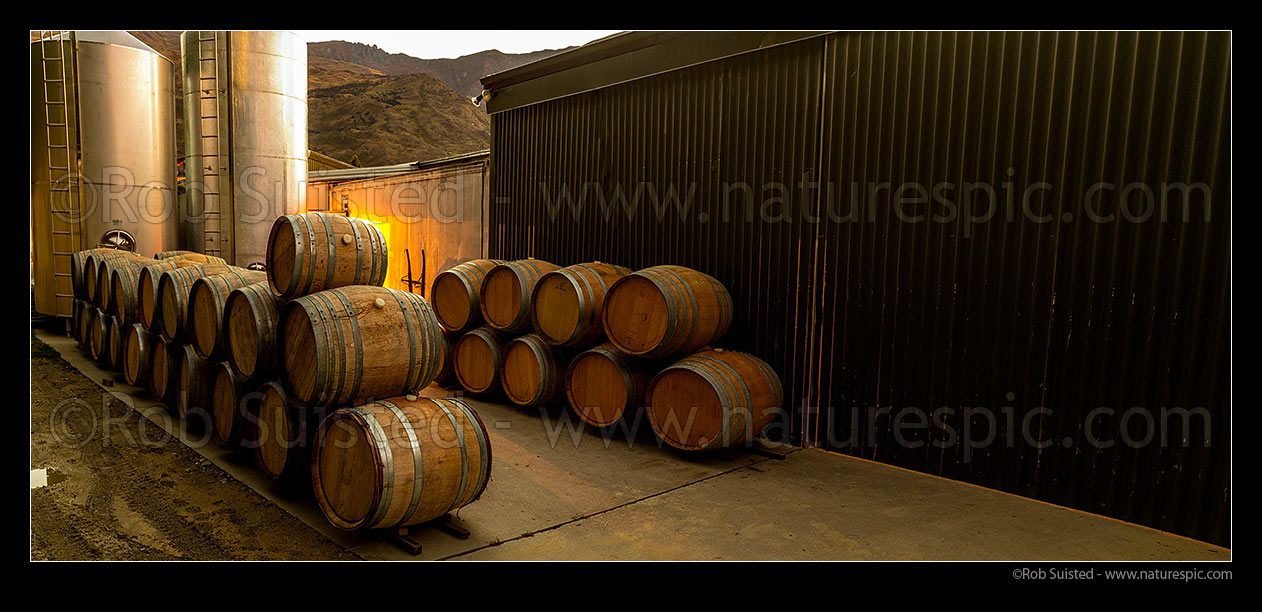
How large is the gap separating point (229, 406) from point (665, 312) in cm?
342

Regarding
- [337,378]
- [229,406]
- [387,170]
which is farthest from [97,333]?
[337,378]

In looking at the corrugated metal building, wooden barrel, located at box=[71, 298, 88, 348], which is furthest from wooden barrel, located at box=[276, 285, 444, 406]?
wooden barrel, located at box=[71, 298, 88, 348]

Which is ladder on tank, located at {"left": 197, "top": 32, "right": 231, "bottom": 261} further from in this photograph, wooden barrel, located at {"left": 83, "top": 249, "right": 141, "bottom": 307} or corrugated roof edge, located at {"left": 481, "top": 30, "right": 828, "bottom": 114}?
corrugated roof edge, located at {"left": 481, "top": 30, "right": 828, "bottom": 114}

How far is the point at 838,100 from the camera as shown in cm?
537

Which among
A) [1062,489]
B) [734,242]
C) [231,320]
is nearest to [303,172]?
[231,320]

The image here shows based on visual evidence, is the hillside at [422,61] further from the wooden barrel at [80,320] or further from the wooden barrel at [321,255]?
the wooden barrel at [321,255]

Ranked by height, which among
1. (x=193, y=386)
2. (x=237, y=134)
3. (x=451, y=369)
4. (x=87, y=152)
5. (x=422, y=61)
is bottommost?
(x=451, y=369)

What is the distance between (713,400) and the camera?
500 centimetres

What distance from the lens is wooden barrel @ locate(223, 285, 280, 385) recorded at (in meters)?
4.27

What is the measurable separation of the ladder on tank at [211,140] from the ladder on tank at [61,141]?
1.73 meters

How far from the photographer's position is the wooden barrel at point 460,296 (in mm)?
7129

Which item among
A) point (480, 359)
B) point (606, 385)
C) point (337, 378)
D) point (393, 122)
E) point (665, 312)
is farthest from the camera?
point (393, 122)

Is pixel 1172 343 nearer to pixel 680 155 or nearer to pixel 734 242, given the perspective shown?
pixel 734 242

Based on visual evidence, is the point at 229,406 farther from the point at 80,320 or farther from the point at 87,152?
the point at 87,152
